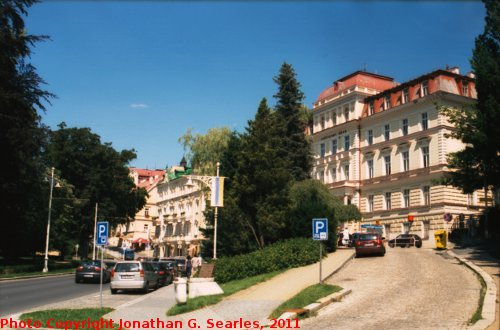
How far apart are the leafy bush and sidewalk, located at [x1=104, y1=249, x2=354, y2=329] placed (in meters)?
1.73

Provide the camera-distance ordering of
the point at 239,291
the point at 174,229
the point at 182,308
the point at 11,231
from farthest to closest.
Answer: the point at 174,229 → the point at 11,231 → the point at 239,291 → the point at 182,308

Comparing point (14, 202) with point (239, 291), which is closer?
point (239, 291)

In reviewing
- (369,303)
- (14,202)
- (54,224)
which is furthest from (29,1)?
(369,303)

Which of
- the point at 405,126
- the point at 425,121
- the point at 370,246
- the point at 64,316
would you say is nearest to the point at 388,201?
the point at 405,126

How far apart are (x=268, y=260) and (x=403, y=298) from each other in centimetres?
1049

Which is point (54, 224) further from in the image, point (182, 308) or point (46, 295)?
point (182, 308)

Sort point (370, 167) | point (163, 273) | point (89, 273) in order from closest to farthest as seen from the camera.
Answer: point (163, 273) < point (89, 273) < point (370, 167)

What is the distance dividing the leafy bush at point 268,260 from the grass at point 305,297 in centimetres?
707

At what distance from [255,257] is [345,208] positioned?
27.6 metres

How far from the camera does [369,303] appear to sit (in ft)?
54.4

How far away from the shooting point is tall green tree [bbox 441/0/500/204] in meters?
31.5

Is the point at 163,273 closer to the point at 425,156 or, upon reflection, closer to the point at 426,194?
the point at 426,194

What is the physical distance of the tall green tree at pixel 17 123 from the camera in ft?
121

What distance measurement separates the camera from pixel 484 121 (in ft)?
104
